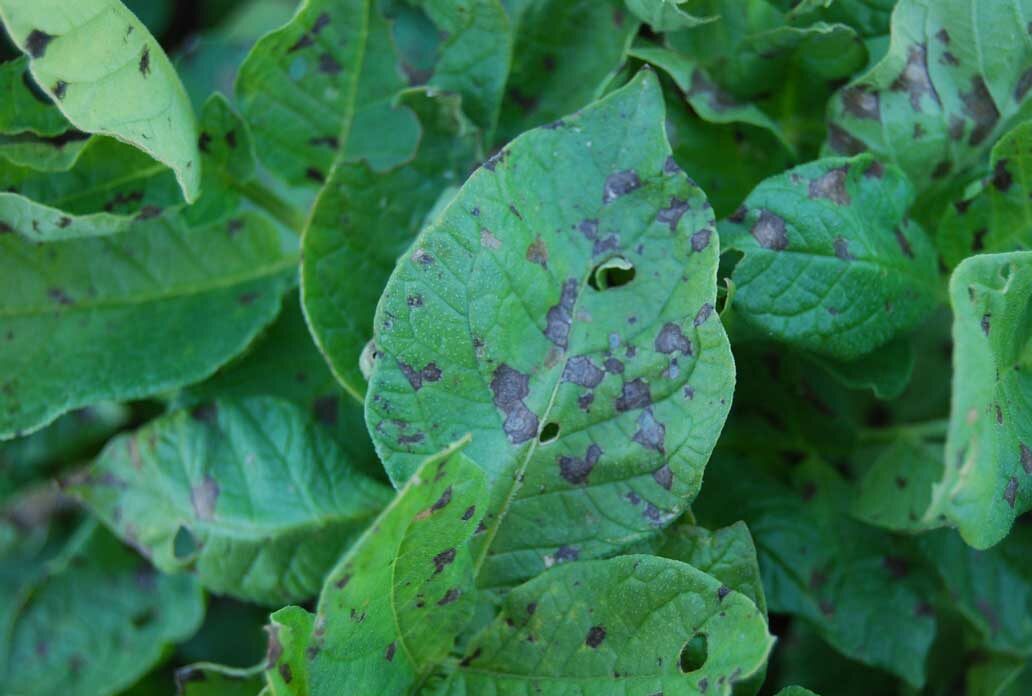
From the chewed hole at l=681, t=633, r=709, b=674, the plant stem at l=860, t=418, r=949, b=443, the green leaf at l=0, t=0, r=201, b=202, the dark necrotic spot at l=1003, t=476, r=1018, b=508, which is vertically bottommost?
the plant stem at l=860, t=418, r=949, b=443

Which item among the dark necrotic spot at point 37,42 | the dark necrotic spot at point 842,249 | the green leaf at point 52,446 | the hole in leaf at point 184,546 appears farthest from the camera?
the green leaf at point 52,446

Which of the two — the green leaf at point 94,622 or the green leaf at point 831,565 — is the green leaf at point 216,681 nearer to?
the green leaf at point 94,622

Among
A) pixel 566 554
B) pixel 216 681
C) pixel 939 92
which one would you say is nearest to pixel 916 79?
pixel 939 92

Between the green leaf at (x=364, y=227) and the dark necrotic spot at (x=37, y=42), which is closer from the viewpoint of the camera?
the dark necrotic spot at (x=37, y=42)

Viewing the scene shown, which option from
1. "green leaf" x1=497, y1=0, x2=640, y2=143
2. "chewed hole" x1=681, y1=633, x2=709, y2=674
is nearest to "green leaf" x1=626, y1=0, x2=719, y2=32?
"green leaf" x1=497, y1=0, x2=640, y2=143

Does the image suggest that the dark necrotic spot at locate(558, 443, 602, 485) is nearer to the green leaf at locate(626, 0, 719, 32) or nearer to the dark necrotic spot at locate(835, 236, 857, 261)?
the dark necrotic spot at locate(835, 236, 857, 261)

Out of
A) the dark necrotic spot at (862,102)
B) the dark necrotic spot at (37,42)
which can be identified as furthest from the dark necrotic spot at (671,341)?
the dark necrotic spot at (37,42)
